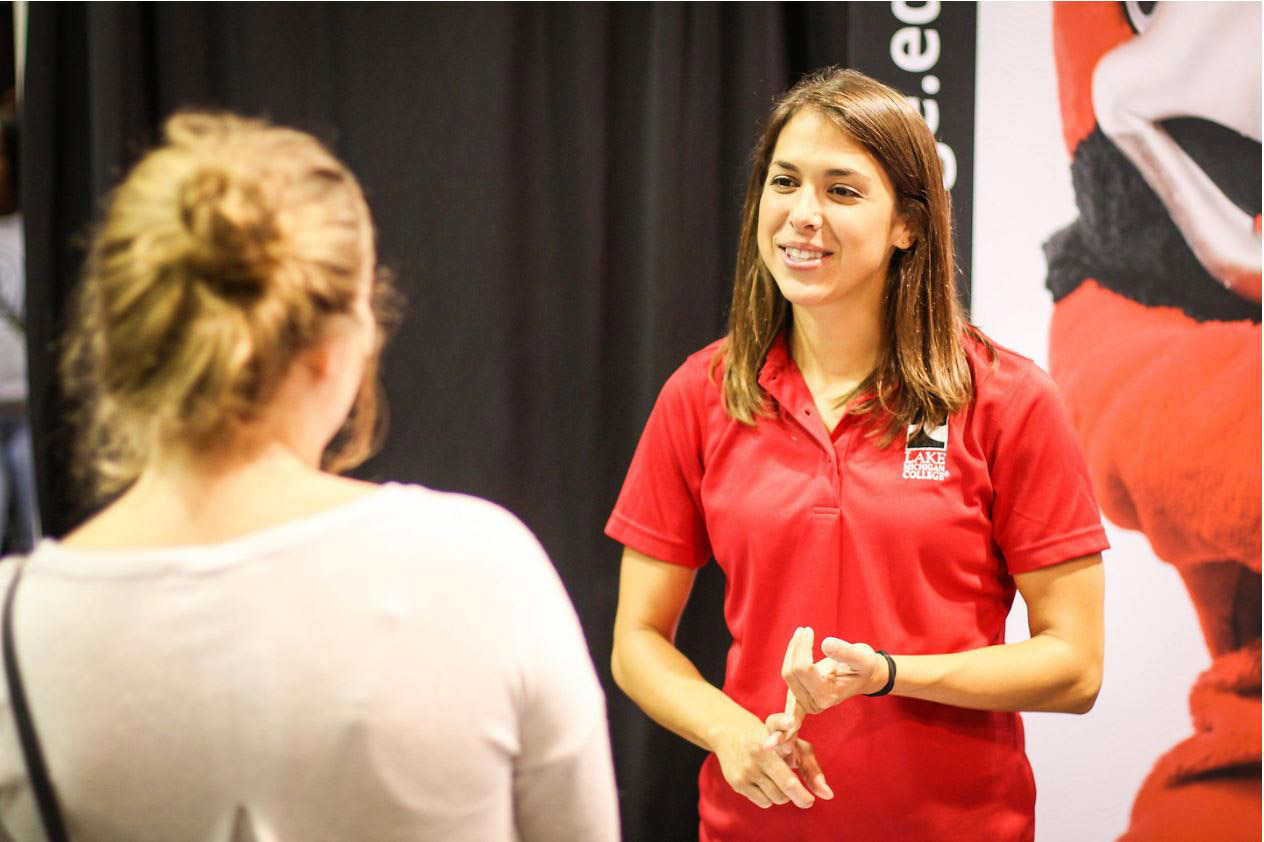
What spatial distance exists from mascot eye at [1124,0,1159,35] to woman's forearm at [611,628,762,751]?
5.44 feet

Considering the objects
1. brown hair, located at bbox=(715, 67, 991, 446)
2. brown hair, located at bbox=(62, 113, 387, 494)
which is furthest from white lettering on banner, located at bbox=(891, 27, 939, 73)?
brown hair, located at bbox=(62, 113, 387, 494)

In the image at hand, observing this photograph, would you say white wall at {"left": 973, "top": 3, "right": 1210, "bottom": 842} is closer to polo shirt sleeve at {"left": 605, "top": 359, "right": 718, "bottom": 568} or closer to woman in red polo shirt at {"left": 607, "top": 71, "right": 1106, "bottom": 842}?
woman in red polo shirt at {"left": 607, "top": 71, "right": 1106, "bottom": 842}

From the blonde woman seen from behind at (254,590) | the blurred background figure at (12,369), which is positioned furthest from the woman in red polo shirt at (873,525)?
the blurred background figure at (12,369)

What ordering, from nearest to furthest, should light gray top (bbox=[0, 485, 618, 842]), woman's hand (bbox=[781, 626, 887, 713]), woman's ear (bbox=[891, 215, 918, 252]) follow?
light gray top (bbox=[0, 485, 618, 842]) → woman's hand (bbox=[781, 626, 887, 713]) → woman's ear (bbox=[891, 215, 918, 252])

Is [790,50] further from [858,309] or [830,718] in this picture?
[830,718]

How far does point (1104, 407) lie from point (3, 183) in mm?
2433

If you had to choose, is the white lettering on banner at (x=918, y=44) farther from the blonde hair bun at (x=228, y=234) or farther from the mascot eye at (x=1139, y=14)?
the blonde hair bun at (x=228, y=234)

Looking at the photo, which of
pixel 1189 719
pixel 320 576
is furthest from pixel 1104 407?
pixel 320 576

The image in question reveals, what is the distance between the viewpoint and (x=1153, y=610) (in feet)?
7.91

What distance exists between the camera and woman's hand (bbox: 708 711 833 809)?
1482mm

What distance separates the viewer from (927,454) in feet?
5.11

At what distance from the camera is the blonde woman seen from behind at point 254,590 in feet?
2.80

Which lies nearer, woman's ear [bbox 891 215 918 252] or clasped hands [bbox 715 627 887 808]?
clasped hands [bbox 715 627 887 808]

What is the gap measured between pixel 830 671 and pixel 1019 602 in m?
1.17
